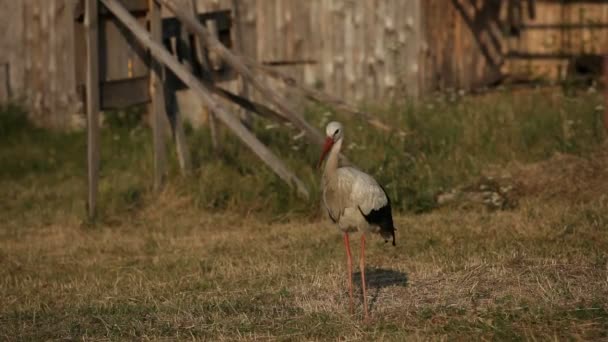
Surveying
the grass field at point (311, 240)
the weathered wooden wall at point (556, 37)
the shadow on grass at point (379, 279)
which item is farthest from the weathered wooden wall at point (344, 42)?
the shadow on grass at point (379, 279)

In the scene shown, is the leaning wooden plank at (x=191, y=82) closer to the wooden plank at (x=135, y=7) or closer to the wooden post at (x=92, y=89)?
the wooden post at (x=92, y=89)

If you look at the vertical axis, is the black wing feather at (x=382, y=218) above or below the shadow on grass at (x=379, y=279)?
above

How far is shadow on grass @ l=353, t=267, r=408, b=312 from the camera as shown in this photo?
8.13m

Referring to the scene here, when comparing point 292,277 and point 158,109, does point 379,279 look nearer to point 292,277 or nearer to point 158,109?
point 292,277

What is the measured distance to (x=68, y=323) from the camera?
7242 millimetres

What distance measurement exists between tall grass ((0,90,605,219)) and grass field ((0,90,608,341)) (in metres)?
0.02

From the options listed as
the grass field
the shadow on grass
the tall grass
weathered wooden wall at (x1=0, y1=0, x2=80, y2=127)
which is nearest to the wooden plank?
the tall grass

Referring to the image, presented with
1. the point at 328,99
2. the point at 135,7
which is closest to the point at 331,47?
the point at 328,99

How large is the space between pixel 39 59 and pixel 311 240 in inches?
324

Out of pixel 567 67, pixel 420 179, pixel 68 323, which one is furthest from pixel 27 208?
pixel 567 67

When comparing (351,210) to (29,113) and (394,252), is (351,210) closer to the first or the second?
(394,252)

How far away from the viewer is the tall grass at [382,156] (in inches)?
457

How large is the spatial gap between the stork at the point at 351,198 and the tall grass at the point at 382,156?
365 cm

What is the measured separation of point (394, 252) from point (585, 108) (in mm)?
4385
